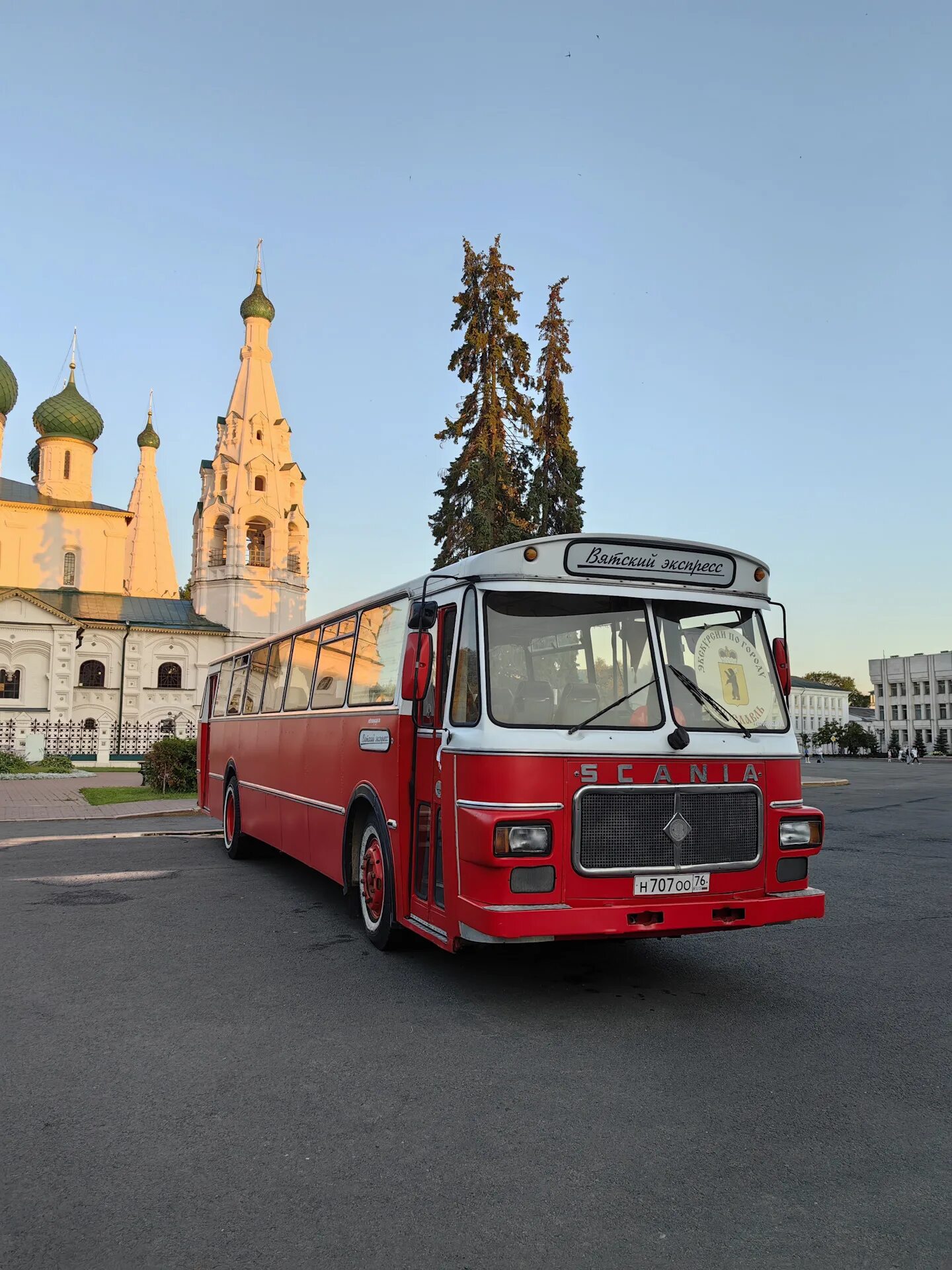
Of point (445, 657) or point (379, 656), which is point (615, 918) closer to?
point (445, 657)

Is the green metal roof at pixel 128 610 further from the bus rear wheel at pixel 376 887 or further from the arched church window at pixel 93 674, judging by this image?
the bus rear wheel at pixel 376 887

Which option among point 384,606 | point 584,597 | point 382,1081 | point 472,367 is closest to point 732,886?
point 584,597

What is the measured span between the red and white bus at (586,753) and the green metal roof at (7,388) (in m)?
57.8

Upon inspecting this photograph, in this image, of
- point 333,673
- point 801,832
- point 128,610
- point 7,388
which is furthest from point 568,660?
point 7,388

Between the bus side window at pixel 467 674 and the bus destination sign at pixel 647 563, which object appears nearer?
the bus side window at pixel 467 674

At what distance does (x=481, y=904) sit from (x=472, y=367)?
83.8 feet

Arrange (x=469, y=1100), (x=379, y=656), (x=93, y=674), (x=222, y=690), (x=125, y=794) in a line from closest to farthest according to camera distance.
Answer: (x=469, y=1100), (x=379, y=656), (x=222, y=690), (x=125, y=794), (x=93, y=674)

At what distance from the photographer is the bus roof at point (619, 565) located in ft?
20.4

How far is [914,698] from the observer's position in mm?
131875

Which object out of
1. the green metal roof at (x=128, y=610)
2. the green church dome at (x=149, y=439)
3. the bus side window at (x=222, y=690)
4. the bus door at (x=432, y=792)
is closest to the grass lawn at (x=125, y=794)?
the bus side window at (x=222, y=690)

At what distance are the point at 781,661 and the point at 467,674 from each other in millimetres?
2277

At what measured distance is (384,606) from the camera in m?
7.89

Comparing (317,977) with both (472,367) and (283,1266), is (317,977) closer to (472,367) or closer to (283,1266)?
(283,1266)

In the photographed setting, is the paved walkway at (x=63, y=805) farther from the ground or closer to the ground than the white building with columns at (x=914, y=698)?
closer to the ground
